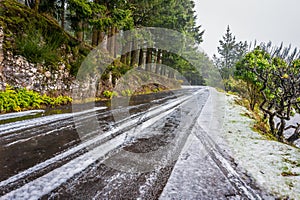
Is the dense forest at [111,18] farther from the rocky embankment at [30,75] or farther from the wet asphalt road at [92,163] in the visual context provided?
the wet asphalt road at [92,163]

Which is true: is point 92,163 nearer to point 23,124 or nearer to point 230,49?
point 23,124

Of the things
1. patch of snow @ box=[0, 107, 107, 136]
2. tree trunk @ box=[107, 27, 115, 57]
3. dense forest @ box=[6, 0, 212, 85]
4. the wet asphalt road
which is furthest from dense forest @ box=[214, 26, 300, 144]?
tree trunk @ box=[107, 27, 115, 57]

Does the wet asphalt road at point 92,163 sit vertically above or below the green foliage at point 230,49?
below

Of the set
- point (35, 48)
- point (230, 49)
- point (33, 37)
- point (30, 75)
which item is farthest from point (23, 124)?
point (230, 49)

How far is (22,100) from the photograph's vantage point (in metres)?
5.30

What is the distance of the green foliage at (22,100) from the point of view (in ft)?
15.8

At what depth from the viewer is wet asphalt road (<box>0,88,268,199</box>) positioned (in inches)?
69.7

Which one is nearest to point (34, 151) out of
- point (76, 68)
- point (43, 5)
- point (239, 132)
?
point (239, 132)

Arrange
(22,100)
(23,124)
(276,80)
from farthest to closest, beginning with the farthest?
(276,80) → (22,100) → (23,124)

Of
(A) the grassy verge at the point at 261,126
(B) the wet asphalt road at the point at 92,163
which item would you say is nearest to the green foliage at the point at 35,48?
(B) the wet asphalt road at the point at 92,163

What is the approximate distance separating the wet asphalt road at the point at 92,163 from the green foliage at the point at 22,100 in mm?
1356

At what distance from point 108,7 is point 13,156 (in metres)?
9.41

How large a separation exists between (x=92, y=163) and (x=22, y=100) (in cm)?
423

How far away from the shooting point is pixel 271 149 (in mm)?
3506
